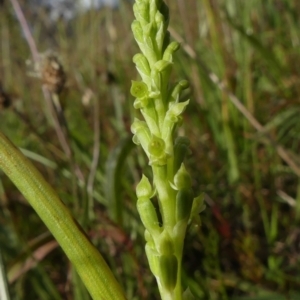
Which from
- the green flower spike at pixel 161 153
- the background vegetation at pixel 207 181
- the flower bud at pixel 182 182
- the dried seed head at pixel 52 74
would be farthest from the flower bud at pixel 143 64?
the dried seed head at pixel 52 74

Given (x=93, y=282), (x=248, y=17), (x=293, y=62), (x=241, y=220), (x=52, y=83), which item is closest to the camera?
(x=93, y=282)

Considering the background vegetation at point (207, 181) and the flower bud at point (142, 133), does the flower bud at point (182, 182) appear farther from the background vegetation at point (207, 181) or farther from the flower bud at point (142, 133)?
the background vegetation at point (207, 181)

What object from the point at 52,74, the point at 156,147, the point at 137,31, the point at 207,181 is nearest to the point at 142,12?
the point at 137,31

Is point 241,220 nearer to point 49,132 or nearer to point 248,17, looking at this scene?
point 248,17

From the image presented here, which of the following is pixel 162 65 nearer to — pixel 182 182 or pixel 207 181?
pixel 182 182

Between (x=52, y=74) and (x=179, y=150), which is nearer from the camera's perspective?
(x=179, y=150)

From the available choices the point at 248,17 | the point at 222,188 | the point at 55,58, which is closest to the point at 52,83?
the point at 55,58
